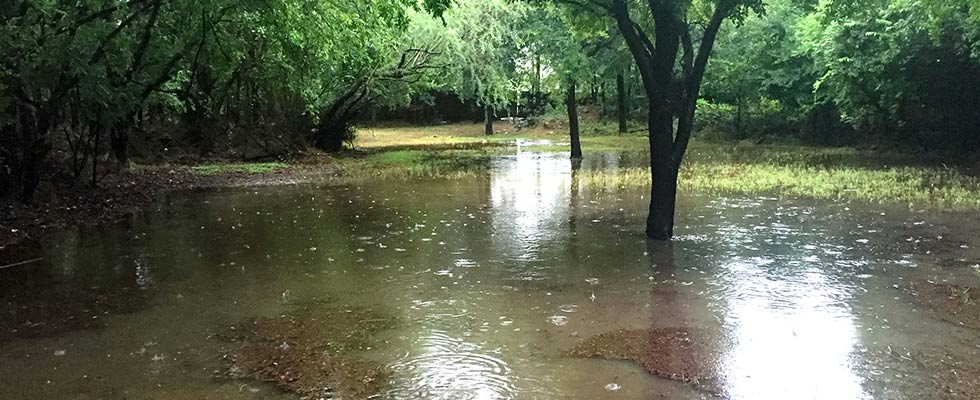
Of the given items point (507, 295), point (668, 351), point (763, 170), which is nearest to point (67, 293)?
point (507, 295)

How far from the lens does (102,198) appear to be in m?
13.8

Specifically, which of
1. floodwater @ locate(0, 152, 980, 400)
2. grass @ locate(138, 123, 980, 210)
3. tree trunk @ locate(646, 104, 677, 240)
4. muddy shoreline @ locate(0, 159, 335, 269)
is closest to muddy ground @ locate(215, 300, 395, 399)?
floodwater @ locate(0, 152, 980, 400)

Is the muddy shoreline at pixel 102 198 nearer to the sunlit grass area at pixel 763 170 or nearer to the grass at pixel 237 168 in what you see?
the grass at pixel 237 168

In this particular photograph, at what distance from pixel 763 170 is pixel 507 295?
14.0 meters

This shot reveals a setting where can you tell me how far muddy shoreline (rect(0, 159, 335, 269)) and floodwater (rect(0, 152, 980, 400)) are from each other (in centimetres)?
48

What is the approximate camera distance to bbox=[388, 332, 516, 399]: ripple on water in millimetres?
4871

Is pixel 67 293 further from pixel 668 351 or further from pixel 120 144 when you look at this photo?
pixel 120 144

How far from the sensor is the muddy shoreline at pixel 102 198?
10273 mm

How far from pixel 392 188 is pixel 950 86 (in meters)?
16.1

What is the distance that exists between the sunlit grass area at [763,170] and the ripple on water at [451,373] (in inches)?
412

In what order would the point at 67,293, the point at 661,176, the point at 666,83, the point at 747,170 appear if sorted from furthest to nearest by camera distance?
the point at 747,170, the point at 661,176, the point at 666,83, the point at 67,293

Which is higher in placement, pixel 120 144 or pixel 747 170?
pixel 120 144

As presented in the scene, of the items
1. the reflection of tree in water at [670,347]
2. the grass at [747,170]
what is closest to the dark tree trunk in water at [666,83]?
the reflection of tree in water at [670,347]

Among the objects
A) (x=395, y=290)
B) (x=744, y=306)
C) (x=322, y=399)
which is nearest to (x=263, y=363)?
(x=322, y=399)
